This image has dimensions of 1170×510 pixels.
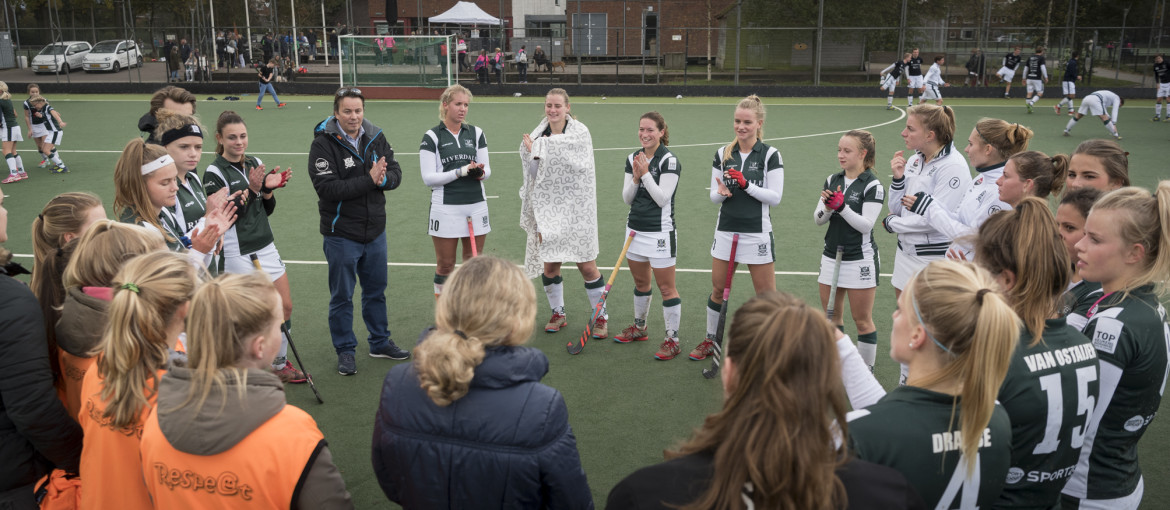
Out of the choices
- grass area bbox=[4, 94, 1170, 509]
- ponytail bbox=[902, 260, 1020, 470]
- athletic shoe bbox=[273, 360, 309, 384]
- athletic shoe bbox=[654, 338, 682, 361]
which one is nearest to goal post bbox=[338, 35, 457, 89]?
grass area bbox=[4, 94, 1170, 509]

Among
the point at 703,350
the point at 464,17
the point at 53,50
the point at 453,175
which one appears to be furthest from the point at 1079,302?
the point at 53,50

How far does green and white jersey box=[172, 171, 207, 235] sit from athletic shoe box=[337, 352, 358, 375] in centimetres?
156

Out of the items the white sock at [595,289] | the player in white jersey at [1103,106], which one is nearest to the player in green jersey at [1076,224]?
the white sock at [595,289]

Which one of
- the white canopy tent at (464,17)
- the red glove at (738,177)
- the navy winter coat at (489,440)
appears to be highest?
the white canopy tent at (464,17)

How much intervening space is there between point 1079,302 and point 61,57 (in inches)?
1584

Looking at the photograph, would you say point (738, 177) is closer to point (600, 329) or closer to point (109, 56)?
point (600, 329)

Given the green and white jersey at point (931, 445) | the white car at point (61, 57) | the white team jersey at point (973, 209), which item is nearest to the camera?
the green and white jersey at point (931, 445)

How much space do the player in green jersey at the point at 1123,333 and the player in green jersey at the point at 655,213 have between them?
3525 millimetres

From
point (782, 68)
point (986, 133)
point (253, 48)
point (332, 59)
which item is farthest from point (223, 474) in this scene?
point (253, 48)

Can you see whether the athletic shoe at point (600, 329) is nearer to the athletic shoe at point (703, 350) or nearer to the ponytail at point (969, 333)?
the athletic shoe at point (703, 350)

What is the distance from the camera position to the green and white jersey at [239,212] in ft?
19.3

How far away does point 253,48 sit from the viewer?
45.7 meters

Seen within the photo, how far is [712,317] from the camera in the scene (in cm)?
662

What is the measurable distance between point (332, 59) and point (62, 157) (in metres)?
27.8
